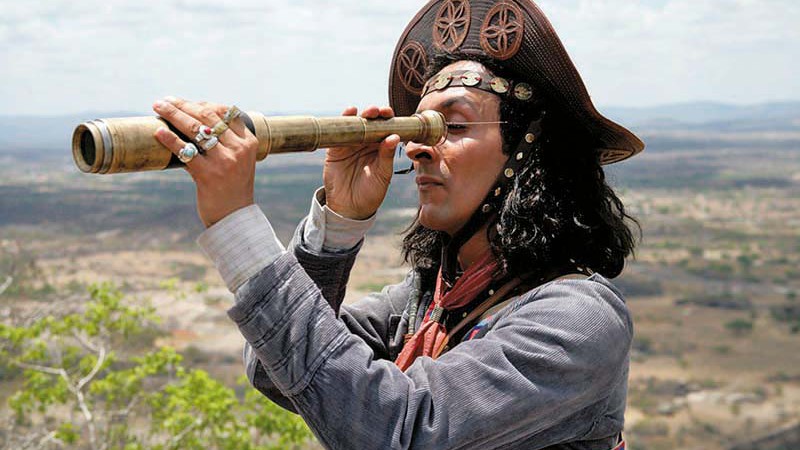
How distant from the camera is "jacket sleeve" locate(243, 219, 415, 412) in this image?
2270 mm

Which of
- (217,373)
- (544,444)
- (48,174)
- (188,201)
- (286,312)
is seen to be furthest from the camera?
(48,174)

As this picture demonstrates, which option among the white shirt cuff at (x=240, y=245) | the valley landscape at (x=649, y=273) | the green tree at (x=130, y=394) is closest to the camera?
the white shirt cuff at (x=240, y=245)

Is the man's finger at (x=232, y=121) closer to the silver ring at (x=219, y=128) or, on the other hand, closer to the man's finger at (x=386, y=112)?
the silver ring at (x=219, y=128)

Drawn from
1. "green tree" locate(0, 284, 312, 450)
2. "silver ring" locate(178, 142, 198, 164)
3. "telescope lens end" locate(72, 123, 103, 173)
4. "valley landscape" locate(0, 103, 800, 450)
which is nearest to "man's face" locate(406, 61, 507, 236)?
"valley landscape" locate(0, 103, 800, 450)

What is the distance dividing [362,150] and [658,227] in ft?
247

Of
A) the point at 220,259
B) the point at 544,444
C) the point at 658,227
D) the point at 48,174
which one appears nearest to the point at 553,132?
the point at 544,444

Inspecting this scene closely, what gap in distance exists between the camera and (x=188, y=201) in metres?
87.1

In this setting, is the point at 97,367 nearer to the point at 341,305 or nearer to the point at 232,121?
the point at 341,305

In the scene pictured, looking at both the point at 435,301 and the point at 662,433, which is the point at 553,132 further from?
the point at 662,433

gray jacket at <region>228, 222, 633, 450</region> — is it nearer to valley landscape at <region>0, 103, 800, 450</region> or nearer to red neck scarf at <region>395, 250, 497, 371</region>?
red neck scarf at <region>395, 250, 497, 371</region>

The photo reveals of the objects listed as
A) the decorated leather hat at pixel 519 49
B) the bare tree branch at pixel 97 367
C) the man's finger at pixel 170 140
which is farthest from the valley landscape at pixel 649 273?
the bare tree branch at pixel 97 367

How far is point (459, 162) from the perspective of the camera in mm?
2289

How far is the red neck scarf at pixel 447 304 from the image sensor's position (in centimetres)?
226

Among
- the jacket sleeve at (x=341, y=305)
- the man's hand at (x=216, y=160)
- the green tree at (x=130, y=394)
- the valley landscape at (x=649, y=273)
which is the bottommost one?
the valley landscape at (x=649, y=273)
